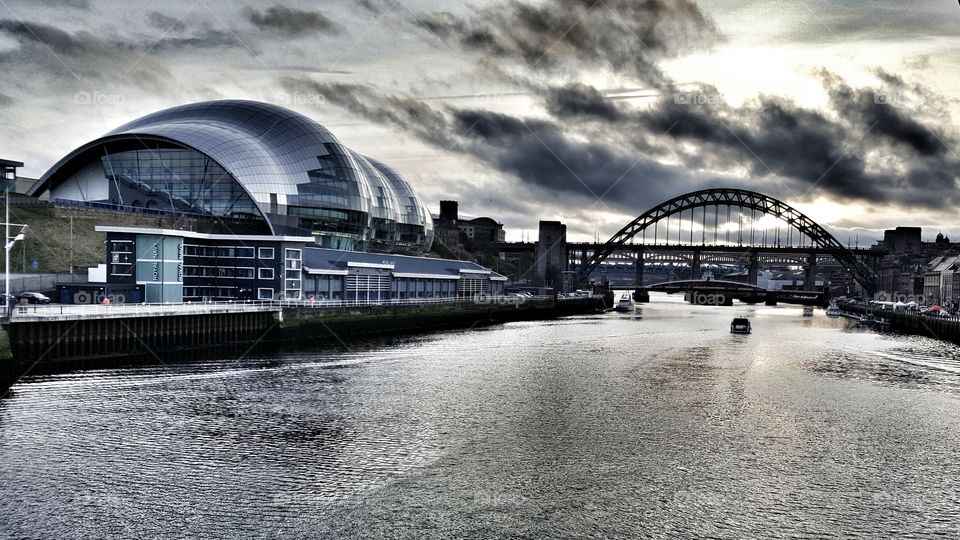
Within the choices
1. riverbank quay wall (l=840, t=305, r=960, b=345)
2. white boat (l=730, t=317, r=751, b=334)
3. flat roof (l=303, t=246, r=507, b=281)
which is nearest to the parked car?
flat roof (l=303, t=246, r=507, b=281)

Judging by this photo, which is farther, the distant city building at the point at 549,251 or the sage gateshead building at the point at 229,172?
the distant city building at the point at 549,251

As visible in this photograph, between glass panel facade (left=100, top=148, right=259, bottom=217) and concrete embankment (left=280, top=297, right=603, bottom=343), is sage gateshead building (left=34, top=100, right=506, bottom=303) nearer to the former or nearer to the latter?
glass panel facade (left=100, top=148, right=259, bottom=217)

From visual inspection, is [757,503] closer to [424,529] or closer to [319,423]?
[424,529]

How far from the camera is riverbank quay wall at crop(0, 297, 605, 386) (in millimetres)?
38562

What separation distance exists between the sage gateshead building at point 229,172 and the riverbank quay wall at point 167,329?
2026 centimetres

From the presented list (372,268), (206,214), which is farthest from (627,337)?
(206,214)

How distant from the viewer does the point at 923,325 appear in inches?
3479

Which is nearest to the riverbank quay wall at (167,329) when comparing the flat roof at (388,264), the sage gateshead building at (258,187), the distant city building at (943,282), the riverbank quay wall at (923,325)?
the sage gateshead building at (258,187)

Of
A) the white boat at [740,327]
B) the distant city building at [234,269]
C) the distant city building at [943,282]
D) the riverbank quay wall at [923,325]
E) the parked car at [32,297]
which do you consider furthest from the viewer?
the distant city building at [943,282]

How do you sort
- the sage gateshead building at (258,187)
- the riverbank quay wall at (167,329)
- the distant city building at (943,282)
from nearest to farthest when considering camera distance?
1. the riverbank quay wall at (167,329)
2. the sage gateshead building at (258,187)
3. the distant city building at (943,282)

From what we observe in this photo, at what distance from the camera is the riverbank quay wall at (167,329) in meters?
Answer: 38.6

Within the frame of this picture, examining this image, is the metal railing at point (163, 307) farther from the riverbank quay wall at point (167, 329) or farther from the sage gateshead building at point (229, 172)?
the sage gateshead building at point (229, 172)

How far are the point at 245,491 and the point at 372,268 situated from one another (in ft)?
196

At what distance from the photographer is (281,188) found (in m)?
86.3
